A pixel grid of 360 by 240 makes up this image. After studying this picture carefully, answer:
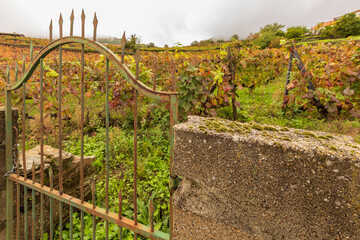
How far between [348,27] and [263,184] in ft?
135

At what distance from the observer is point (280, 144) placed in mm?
929

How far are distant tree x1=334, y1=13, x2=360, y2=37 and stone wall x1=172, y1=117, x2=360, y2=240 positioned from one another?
39.5m

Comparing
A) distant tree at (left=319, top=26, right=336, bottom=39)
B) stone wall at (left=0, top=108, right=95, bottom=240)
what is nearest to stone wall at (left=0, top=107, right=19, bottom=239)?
stone wall at (left=0, top=108, right=95, bottom=240)

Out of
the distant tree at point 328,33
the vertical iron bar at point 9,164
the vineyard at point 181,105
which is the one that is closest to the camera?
the vertical iron bar at point 9,164

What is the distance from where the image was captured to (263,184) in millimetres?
963

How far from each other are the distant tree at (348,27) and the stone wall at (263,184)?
39.5 m

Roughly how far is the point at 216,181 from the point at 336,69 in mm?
3745

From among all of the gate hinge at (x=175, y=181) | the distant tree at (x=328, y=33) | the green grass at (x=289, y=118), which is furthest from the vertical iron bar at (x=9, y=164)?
the distant tree at (x=328, y=33)

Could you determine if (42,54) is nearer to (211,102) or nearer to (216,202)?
(216,202)

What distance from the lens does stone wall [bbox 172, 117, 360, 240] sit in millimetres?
847

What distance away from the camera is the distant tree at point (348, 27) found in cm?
2995

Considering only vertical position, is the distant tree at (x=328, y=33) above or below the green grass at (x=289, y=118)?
above

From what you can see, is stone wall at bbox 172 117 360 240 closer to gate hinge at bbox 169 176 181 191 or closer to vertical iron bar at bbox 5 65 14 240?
gate hinge at bbox 169 176 181 191

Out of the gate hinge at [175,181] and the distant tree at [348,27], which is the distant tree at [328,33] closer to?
the distant tree at [348,27]
